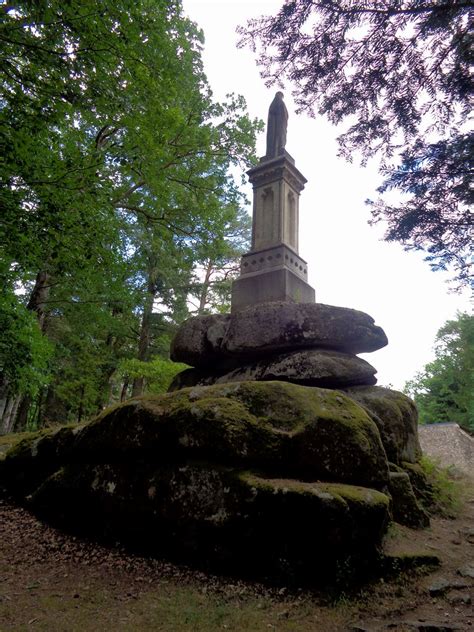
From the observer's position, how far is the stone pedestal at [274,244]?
827 centimetres

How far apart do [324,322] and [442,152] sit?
3125 mm

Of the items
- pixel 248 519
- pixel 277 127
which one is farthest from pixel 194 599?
pixel 277 127

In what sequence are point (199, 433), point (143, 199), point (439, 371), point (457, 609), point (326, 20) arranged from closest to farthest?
point (457, 609) < point (199, 433) < point (326, 20) < point (143, 199) < point (439, 371)

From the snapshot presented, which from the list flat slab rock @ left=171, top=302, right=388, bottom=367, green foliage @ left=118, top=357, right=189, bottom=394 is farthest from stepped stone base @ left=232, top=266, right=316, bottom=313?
green foliage @ left=118, top=357, right=189, bottom=394

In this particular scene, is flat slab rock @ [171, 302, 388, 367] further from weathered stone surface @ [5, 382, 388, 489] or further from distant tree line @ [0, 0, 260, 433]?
distant tree line @ [0, 0, 260, 433]

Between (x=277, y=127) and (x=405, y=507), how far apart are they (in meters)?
8.32

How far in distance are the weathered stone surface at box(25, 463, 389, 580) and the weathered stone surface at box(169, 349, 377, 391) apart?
2.37 m

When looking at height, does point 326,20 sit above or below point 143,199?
below

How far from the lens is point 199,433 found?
444 centimetres

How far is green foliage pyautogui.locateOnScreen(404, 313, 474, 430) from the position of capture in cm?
2878

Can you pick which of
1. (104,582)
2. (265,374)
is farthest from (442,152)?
(104,582)

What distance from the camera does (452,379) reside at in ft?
102

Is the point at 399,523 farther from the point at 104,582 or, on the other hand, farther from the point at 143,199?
the point at 143,199

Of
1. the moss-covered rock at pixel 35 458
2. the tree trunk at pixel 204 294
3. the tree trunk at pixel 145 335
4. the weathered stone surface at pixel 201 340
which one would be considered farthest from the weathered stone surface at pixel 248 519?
the tree trunk at pixel 204 294
